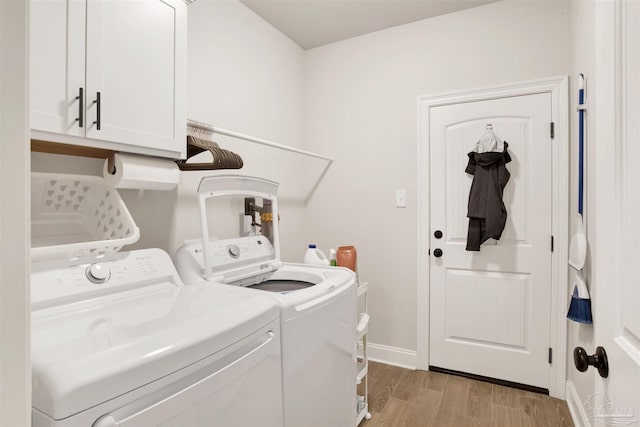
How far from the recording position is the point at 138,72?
4.32 ft

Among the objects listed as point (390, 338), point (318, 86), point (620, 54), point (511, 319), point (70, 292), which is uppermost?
point (318, 86)

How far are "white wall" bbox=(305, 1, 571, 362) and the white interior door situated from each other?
0.60 ft

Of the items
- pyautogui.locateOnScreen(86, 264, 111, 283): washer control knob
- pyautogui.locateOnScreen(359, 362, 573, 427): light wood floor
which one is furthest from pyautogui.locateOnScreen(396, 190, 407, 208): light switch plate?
pyautogui.locateOnScreen(86, 264, 111, 283): washer control knob

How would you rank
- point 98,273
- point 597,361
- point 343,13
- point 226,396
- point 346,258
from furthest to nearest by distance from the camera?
1. point 343,13
2. point 346,258
3. point 98,273
4. point 226,396
5. point 597,361

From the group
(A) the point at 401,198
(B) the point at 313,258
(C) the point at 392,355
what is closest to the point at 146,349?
(B) the point at 313,258

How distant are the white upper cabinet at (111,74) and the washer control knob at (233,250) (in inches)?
19.0

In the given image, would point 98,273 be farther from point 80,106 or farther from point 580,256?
point 580,256

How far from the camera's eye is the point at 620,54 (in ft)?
1.95

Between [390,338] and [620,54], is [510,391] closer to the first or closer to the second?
[390,338]

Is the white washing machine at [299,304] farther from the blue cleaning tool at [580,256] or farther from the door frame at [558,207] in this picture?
the door frame at [558,207]

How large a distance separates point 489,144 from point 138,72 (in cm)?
213

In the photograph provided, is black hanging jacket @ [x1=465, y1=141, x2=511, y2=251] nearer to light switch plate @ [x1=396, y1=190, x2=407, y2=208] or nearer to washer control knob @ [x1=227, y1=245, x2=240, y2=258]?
light switch plate @ [x1=396, y1=190, x2=407, y2=208]

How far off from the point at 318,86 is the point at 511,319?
241 cm

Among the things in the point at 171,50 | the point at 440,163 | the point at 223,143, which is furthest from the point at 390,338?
the point at 171,50
